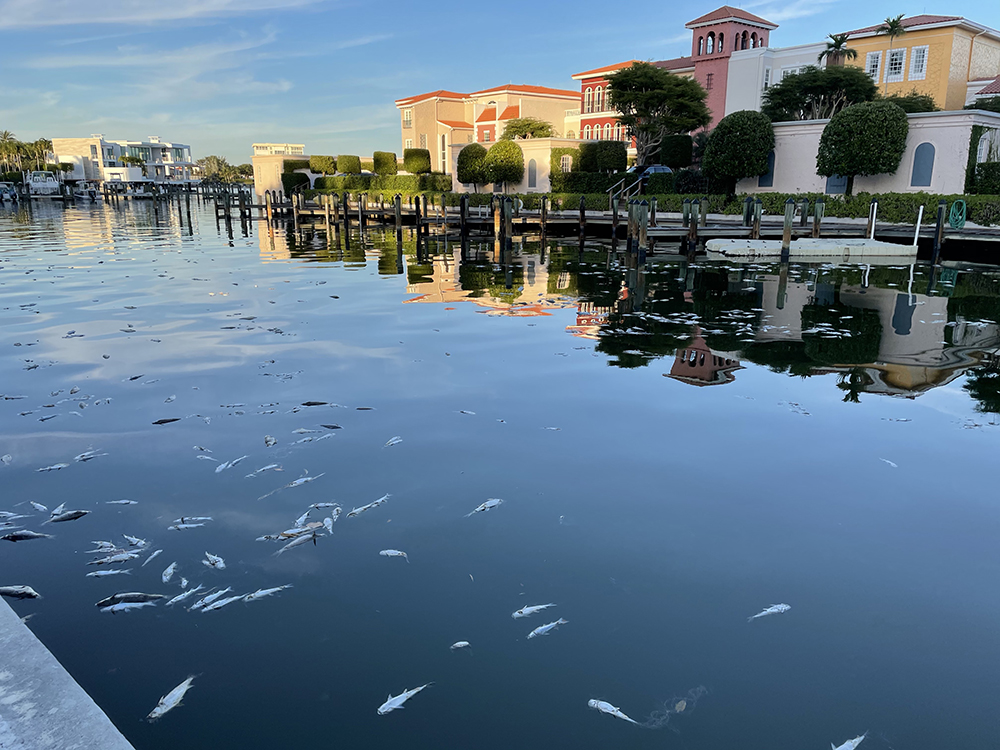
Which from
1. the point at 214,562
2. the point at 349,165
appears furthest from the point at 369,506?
the point at 349,165

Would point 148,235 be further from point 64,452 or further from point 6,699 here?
point 6,699

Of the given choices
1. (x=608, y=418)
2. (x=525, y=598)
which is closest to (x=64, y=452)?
(x=525, y=598)

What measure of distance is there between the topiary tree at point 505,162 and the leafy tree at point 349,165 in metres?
20.3

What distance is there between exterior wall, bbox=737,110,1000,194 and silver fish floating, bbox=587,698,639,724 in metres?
33.8

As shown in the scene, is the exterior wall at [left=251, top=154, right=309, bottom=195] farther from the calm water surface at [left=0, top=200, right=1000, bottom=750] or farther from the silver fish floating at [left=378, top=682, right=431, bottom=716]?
the silver fish floating at [left=378, top=682, right=431, bottom=716]

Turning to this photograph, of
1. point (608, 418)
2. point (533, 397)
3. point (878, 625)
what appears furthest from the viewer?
point (533, 397)

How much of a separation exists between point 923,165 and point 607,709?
1363 inches

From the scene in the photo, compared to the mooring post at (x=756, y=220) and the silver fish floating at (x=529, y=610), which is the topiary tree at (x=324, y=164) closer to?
the mooring post at (x=756, y=220)

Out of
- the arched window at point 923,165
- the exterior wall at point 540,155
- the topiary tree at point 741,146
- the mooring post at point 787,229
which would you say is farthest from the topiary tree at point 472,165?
the mooring post at point 787,229

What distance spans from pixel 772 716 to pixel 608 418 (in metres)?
4.57

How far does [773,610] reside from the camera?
14.8 feet

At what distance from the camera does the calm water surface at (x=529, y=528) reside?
3.75 metres

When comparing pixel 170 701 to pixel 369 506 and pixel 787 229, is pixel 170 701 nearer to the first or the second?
pixel 369 506

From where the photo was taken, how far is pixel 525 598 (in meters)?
4.64
